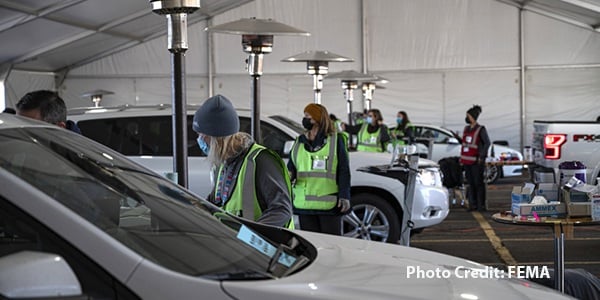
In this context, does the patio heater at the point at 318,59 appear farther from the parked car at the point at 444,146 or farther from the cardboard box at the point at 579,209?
the parked car at the point at 444,146

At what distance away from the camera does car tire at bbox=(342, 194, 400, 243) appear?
10.6 m

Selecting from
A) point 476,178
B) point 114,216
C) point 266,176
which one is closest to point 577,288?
point 266,176

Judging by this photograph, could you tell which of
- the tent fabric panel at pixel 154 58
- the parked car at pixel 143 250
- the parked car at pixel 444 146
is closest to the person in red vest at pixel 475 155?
the parked car at pixel 444 146

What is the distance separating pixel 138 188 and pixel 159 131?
7297 mm

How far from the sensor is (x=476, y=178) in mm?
15602

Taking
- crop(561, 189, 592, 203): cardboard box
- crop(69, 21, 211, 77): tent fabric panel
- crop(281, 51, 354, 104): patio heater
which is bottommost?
crop(561, 189, 592, 203): cardboard box

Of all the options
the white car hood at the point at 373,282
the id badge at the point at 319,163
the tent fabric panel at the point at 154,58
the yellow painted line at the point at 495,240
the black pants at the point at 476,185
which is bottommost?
the yellow painted line at the point at 495,240

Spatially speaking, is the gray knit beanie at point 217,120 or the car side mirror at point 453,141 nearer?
the gray knit beanie at point 217,120

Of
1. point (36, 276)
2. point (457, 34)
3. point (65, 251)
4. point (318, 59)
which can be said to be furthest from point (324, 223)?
point (457, 34)

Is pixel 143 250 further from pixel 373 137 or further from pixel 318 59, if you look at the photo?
pixel 373 137

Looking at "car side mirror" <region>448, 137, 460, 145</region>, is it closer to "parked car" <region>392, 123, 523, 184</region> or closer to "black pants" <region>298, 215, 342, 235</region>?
"parked car" <region>392, 123, 523, 184</region>

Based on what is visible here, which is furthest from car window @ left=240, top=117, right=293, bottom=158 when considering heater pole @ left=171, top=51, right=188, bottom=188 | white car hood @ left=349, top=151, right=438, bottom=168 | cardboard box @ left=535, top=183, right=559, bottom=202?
cardboard box @ left=535, top=183, right=559, bottom=202

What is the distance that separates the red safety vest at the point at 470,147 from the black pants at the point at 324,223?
7.51 metres

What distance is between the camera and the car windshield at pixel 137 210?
2.82m
